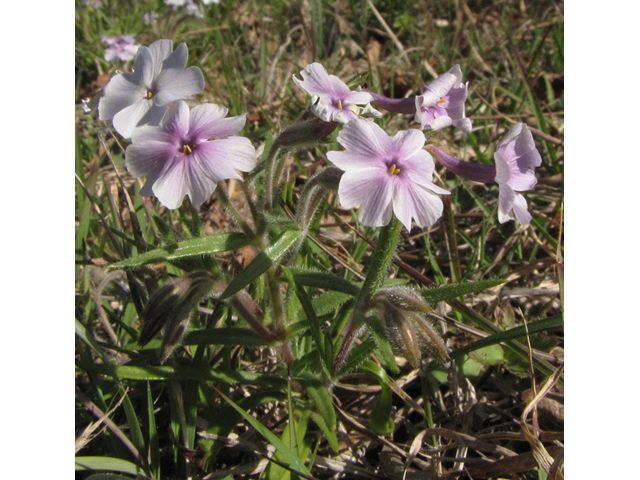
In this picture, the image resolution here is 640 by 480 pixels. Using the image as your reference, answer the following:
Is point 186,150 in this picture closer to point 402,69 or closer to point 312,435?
point 312,435

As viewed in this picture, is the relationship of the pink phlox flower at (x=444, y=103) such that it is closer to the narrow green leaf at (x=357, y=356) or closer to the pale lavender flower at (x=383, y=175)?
the pale lavender flower at (x=383, y=175)

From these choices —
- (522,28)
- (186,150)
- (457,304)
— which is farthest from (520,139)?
(522,28)

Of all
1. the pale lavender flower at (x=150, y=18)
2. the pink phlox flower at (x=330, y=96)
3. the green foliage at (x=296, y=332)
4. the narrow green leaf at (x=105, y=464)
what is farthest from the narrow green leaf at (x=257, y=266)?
the pale lavender flower at (x=150, y=18)

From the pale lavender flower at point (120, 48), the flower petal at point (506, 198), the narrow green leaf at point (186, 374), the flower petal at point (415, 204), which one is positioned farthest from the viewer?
the pale lavender flower at point (120, 48)

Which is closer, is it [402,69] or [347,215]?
[347,215]

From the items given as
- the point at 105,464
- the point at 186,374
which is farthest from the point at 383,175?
the point at 105,464

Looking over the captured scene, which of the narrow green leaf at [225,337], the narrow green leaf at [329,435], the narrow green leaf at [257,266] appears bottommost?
the narrow green leaf at [329,435]

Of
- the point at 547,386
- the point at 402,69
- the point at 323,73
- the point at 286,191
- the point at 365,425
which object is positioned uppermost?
the point at 323,73
